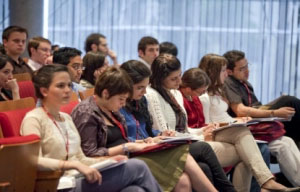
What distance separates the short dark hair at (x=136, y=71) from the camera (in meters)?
4.58

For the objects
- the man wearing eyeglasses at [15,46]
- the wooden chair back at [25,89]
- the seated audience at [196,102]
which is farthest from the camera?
the man wearing eyeglasses at [15,46]

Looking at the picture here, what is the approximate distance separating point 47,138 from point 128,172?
0.48 meters

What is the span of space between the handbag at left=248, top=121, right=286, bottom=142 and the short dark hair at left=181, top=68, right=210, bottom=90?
54 cm

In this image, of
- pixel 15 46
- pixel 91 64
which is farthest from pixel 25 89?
pixel 15 46

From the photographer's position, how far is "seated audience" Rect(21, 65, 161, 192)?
3.71 metres

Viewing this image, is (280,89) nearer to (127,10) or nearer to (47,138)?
(127,10)

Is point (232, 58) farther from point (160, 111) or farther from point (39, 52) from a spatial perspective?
point (39, 52)

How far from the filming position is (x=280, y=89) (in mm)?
9227

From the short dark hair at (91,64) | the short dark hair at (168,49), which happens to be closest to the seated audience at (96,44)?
the short dark hair at (168,49)

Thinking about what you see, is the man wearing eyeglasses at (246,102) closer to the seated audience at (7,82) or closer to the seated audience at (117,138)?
the seated audience at (117,138)

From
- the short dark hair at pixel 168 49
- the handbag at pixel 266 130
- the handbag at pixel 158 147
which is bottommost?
the handbag at pixel 266 130

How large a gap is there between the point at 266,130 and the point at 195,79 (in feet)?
2.44

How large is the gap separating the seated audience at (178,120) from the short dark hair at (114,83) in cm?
77

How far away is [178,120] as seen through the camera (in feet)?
16.7
